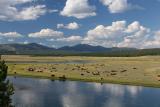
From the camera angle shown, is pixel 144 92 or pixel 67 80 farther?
pixel 67 80

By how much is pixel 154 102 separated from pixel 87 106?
20728 millimetres

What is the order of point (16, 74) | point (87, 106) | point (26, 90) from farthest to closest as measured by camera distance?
Answer: point (16, 74) < point (26, 90) < point (87, 106)

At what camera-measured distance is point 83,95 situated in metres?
95.1

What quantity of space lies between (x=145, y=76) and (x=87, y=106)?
63.3m

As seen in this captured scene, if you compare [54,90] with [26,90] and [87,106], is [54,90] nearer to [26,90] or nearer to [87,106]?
[26,90]

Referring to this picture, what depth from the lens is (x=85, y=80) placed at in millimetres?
129625

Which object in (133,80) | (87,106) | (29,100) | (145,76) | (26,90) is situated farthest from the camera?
(145,76)

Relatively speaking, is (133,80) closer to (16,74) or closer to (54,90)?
(54,90)

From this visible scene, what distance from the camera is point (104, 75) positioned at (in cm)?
14112

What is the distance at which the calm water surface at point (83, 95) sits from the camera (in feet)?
269

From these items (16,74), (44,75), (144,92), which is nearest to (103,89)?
(144,92)

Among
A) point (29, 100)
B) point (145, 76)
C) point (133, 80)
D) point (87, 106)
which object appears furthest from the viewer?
point (145, 76)

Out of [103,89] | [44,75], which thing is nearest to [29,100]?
[103,89]

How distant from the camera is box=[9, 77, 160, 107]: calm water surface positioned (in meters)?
81.9
